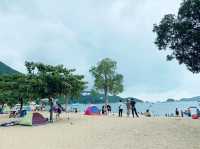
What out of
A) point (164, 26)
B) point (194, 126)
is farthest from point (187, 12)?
point (194, 126)

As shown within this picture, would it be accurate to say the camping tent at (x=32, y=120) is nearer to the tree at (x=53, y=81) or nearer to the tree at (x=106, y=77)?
the tree at (x=53, y=81)

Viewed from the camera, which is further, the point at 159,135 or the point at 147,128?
the point at 147,128

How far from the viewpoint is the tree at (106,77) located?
65.9 metres

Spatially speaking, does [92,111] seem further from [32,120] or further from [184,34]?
[184,34]

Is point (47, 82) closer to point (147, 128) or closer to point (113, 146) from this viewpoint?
point (147, 128)

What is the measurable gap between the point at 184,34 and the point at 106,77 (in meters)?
45.0

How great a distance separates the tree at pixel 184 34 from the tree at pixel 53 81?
438 inches

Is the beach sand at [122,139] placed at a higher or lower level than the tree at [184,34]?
lower

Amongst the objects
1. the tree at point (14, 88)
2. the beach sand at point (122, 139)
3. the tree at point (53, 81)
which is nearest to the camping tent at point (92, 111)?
the tree at point (14, 88)

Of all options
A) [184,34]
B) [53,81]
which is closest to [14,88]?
[53,81]

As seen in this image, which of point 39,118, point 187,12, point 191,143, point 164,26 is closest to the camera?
point 191,143

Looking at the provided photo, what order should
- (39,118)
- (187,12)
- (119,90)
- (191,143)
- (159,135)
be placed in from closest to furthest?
(191,143), (159,135), (187,12), (39,118), (119,90)

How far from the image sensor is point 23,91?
33031 mm

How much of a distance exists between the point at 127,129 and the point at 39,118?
1147 centimetres
